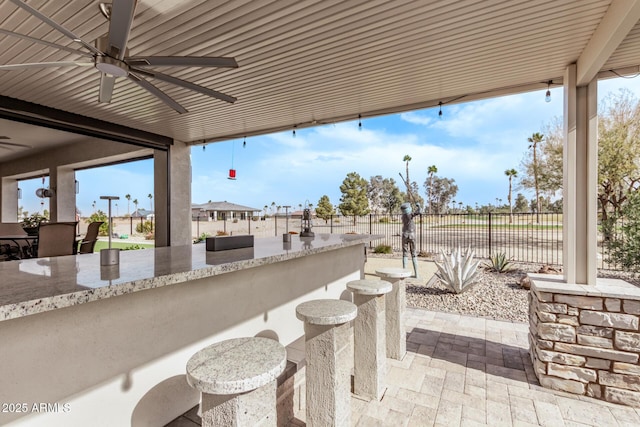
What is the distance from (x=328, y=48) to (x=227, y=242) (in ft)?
6.54

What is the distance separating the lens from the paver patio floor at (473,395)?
1930mm

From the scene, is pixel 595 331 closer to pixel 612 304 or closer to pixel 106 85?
pixel 612 304

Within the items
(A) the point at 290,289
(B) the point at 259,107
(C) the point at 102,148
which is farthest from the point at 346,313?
(C) the point at 102,148

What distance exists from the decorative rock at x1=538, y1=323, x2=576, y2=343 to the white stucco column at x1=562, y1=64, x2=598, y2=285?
47cm

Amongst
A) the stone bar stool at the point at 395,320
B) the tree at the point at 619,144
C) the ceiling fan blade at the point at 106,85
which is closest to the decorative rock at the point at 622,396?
the stone bar stool at the point at 395,320

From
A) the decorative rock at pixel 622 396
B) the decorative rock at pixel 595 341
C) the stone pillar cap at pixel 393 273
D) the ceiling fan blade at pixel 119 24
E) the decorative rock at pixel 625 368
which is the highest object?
the ceiling fan blade at pixel 119 24

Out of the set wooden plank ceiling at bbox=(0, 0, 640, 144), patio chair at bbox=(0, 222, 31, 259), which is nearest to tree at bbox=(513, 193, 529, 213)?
wooden plank ceiling at bbox=(0, 0, 640, 144)

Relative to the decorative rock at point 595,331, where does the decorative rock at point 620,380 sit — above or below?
below

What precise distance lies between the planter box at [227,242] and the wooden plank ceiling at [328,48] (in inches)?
67.1

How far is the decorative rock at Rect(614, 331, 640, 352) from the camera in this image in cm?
211

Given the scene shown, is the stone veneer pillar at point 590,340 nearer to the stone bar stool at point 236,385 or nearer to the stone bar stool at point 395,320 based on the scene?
the stone bar stool at point 395,320

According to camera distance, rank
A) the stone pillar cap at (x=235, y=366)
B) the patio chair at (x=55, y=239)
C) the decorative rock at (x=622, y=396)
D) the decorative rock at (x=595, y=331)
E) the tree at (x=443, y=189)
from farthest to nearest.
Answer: the tree at (x=443, y=189) → the patio chair at (x=55, y=239) → the decorative rock at (x=595, y=331) → the decorative rock at (x=622, y=396) → the stone pillar cap at (x=235, y=366)

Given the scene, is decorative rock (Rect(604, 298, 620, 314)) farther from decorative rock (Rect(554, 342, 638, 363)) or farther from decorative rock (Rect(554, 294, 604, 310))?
decorative rock (Rect(554, 342, 638, 363))

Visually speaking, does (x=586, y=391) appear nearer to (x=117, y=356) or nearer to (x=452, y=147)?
(x=117, y=356)
